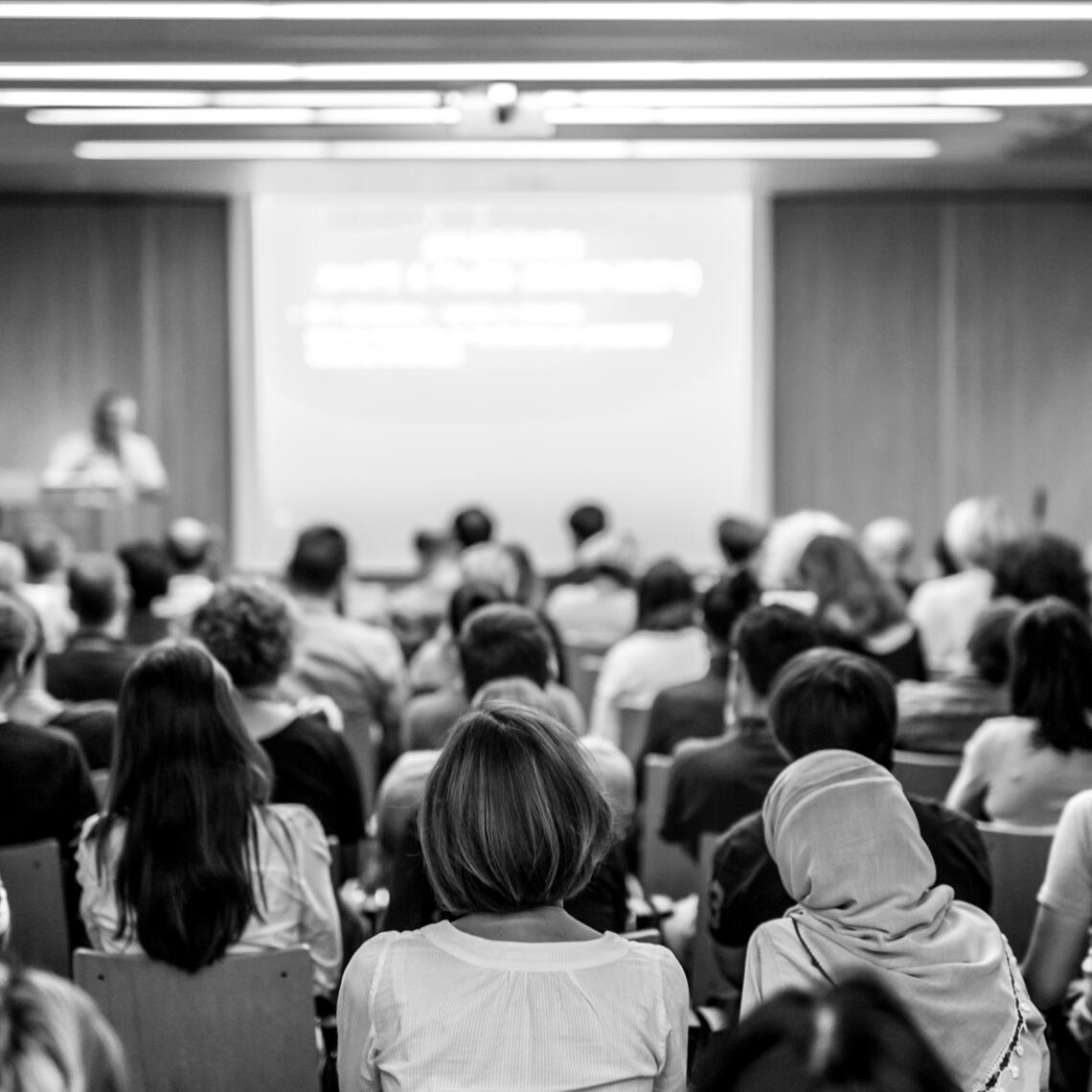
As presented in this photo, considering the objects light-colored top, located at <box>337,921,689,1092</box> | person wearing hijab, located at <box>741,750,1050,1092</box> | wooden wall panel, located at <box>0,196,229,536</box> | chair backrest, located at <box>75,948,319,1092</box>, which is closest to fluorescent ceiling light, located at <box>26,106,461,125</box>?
wooden wall panel, located at <box>0,196,229,536</box>

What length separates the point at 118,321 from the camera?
9703 mm

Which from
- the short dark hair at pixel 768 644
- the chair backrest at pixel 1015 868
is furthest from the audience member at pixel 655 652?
the chair backrest at pixel 1015 868

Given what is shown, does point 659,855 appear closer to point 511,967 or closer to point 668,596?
point 668,596

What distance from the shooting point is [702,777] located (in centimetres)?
326

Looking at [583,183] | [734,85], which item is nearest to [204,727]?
[734,85]

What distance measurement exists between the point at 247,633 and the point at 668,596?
1961 mm

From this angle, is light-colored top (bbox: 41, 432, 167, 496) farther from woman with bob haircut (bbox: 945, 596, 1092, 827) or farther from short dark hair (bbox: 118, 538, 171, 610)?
woman with bob haircut (bbox: 945, 596, 1092, 827)

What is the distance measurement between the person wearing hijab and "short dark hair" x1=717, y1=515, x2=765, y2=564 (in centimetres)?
446

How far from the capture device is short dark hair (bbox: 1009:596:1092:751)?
10.7 ft

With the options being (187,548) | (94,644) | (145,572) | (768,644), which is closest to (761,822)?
(768,644)

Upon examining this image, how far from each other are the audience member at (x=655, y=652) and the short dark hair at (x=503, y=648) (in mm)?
1199

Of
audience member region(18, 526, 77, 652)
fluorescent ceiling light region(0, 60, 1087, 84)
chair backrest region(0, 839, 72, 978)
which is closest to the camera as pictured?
chair backrest region(0, 839, 72, 978)

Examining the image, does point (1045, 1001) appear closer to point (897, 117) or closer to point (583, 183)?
point (897, 117)

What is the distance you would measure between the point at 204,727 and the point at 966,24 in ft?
14.1
